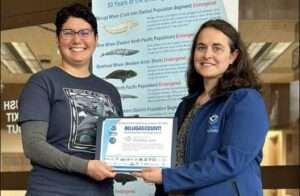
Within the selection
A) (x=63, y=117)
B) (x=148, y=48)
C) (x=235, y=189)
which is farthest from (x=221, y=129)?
(x=148, y=48)

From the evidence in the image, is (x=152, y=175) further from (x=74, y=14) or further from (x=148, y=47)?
(x=148, y=47)

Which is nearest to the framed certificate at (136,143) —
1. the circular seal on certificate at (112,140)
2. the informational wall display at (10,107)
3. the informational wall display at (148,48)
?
the circular seal on certificate at (112,140)

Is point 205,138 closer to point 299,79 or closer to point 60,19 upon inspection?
point 60,19

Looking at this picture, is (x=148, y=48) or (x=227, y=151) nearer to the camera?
(x=227, y=151)

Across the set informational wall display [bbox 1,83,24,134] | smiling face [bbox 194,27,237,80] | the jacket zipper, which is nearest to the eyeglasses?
smiling face [bbox 194,27,237,80]

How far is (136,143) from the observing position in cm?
234

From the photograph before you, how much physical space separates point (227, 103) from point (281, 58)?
131 inches

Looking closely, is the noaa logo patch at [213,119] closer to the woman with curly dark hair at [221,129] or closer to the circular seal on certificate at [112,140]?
the woman with curly dark hair at [221,129]

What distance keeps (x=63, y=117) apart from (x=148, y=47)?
1465 millimetres

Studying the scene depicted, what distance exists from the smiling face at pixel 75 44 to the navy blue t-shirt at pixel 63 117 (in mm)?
64

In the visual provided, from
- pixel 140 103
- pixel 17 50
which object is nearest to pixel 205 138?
pixel 140 103

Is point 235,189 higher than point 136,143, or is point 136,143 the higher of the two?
point 136,143

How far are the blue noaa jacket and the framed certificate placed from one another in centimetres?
11

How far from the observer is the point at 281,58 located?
17.6 feet
